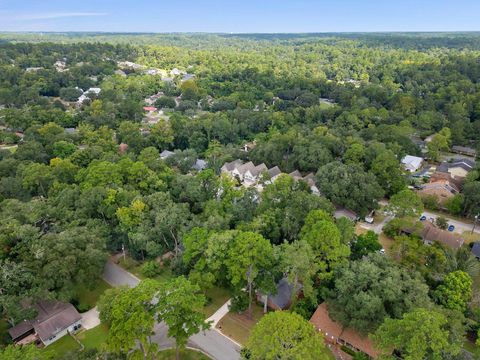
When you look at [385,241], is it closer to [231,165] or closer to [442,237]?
[442,237]

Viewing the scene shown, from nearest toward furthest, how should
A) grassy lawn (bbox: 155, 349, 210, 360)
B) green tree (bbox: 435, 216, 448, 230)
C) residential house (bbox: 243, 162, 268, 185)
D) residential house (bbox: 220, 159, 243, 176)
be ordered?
grassy lawn (bbox: 155, 349, 210, 360)
green tree (bbox: 435, 216, 448, 230)
residential house (bbox: 243, 162, 268, 185)
residential house (bbox: 220, 159, 243, 176)

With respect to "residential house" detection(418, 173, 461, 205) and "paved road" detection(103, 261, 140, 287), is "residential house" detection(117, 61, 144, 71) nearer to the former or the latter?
"paved road" detection(103, 261, 140, 287)

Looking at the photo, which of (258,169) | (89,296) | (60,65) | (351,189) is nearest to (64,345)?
(89,296)

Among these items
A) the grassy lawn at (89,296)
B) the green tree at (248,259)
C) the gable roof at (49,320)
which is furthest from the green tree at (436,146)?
the gable roof at (49,320)

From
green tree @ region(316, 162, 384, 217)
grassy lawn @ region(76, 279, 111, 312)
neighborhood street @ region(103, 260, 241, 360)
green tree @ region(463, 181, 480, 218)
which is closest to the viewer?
neighborhood street @ region(103, 260, 241, 360)

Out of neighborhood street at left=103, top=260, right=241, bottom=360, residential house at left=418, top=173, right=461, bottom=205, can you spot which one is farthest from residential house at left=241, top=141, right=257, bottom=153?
neighborhood street at left=103, top=260, right=241, bottom=360

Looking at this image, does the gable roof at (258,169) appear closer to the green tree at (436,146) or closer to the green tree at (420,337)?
the green tree at (436,146)
